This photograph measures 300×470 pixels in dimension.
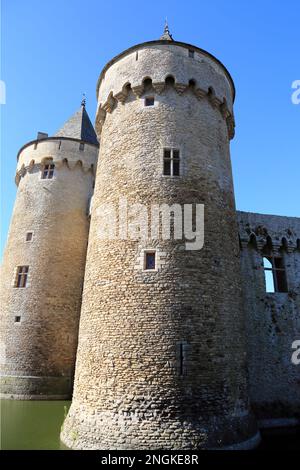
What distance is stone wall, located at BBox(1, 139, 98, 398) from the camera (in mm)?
15570

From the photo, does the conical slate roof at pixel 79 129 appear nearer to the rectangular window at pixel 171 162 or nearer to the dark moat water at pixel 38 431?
the rectangular window at pixel 171 162

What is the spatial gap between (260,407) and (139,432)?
6.25 m

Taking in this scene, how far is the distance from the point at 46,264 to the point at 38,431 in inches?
332

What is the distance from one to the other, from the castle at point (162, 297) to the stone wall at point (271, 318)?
0.17 ft

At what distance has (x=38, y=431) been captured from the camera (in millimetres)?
10406

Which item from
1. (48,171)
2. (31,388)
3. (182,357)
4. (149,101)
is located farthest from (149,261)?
(48,171)

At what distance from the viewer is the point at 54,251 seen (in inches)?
684

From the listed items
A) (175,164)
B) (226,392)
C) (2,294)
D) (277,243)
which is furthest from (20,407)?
(277,243)

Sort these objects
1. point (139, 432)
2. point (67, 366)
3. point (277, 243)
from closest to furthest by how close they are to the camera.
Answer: point (139, 432), point (277, 243), point (67, 366)

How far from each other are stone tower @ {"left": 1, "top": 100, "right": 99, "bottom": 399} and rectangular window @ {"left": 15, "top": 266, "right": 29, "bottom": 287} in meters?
0.05

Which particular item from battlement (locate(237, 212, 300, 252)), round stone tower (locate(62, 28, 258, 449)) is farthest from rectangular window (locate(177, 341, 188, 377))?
battlement (locate(237, 212, 300, 252))

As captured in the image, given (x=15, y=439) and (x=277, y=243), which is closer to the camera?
(x=15, y=439)

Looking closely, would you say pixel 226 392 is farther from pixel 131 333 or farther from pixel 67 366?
pixel 67 366

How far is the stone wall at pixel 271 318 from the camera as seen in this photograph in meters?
12.4
